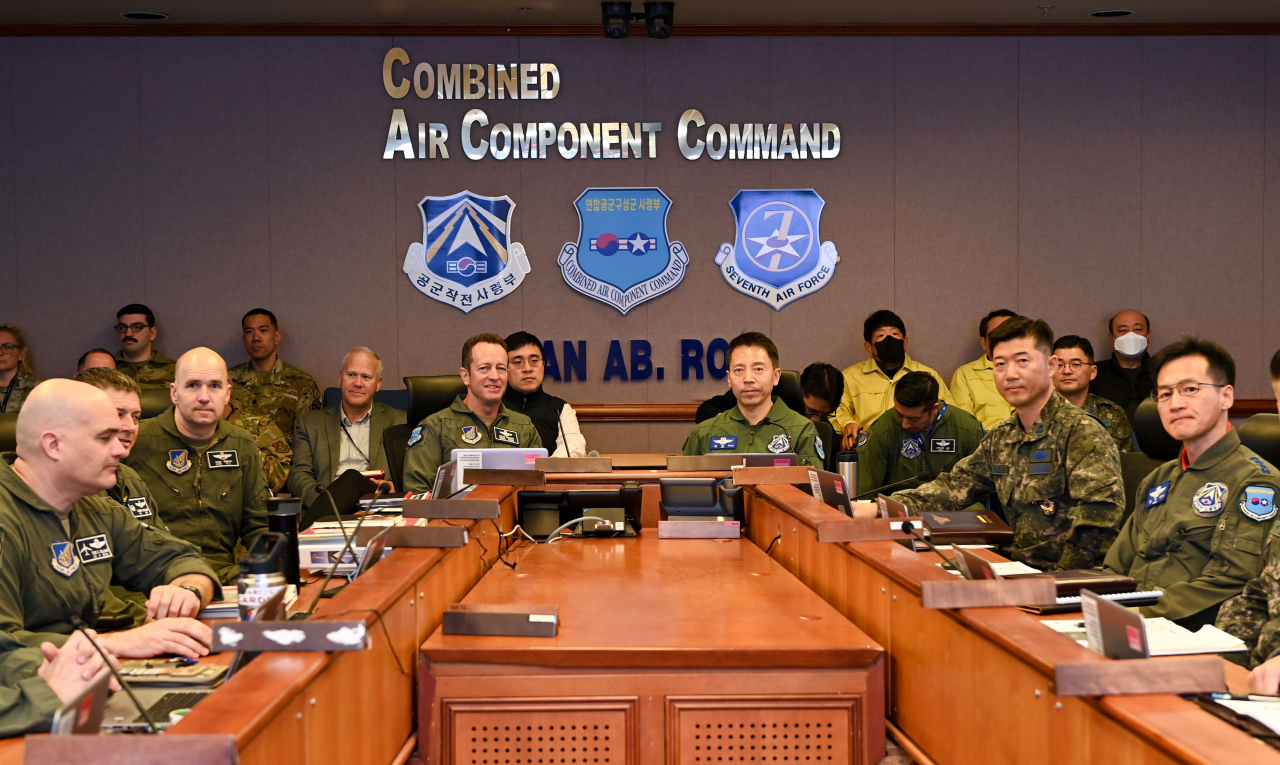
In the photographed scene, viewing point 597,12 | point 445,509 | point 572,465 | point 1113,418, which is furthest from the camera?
point 597,12

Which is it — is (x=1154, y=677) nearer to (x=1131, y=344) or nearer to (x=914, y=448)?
(x=914, y=448)

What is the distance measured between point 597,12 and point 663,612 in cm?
424

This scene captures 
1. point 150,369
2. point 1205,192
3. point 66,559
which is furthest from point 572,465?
point 1205,192

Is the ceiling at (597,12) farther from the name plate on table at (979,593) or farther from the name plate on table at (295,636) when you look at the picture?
the name plate on table at (295,636)

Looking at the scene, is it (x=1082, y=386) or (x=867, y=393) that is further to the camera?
(x=867, y=393)

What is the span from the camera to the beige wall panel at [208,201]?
597 centimetres

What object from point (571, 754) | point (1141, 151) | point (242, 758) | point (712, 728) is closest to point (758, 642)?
point (712, 728)

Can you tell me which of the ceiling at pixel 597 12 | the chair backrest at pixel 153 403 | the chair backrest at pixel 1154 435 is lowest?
the chair backrest at pixel 1154 435

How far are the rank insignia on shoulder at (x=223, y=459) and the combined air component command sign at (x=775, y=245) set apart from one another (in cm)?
328

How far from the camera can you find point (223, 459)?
345cm

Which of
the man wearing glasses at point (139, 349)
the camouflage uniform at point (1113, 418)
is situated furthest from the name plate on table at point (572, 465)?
the man wearing glasses at point (139, 349)

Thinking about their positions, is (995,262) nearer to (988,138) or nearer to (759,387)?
(988,138)

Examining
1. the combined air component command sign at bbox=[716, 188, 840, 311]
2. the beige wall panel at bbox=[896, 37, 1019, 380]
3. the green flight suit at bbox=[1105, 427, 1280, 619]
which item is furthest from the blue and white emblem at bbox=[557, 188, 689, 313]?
the green flight suit at bbox=[1105, 427, 1280, 619]

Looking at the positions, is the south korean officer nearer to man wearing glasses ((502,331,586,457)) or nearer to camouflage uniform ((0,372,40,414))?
man wearing glasses ((502,331,586,457))
